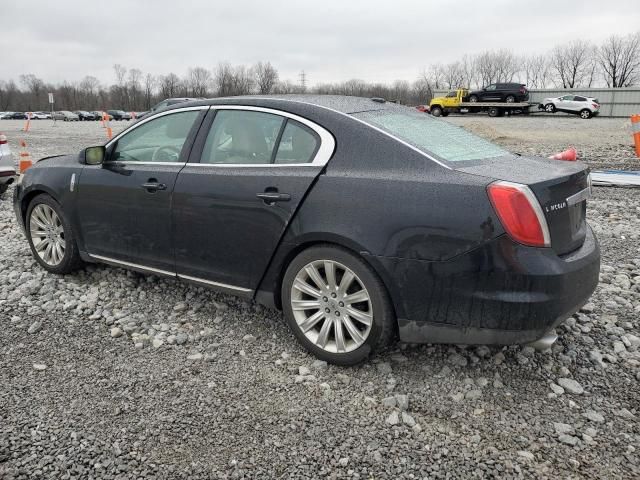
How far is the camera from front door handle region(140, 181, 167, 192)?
12.5ft

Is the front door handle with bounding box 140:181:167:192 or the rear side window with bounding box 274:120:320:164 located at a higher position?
the rear side window with bounding box 274:120:320:164

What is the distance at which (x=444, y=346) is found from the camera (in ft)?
11.6

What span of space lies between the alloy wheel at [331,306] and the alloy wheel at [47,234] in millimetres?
2497

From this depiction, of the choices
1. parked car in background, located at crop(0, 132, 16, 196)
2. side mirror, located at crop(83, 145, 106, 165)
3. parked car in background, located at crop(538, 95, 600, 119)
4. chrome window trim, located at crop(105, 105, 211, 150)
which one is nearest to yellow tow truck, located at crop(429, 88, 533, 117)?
parked car in background, located at crop(538, 95, 600, 119)

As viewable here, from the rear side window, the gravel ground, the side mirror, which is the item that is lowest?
the gravel ground

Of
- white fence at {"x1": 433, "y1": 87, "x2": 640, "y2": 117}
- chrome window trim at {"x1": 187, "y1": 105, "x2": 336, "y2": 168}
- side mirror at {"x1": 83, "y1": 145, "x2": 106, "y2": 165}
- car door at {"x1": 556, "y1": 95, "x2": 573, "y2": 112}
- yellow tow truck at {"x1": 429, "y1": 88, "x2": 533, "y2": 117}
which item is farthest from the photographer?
white fence at {"x1": 433, "y1": 87, "x2": 640, "y2": 117}

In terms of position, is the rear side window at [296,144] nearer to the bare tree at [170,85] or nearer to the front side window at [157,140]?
the front side window at [157,140]

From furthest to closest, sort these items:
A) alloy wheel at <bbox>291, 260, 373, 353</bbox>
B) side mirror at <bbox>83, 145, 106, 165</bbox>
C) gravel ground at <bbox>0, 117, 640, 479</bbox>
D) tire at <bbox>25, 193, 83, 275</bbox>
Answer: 1. tire at <bbox>25, 193, 83, 275</bbox>
2. side mirror at <bbox>83, 145, 106, 165</bbox>
3. alloy wheel at <bbox>291, 260, 373, 353</bbox>
4. gravel ground at <bbox>0, 117, 640, 479</bbox>

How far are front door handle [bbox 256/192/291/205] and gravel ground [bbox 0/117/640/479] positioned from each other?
38.4 inches

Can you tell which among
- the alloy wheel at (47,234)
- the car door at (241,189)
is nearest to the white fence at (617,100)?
the car door at (241,189)

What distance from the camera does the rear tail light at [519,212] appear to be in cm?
267

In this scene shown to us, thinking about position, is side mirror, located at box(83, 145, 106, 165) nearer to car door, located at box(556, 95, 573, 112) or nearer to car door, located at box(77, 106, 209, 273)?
car door, located at box(77, 106, 209, 273)

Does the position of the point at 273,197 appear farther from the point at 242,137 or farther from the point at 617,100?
the point at 617,100

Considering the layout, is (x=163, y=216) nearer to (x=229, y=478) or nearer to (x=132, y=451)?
(x=132, y=451)
